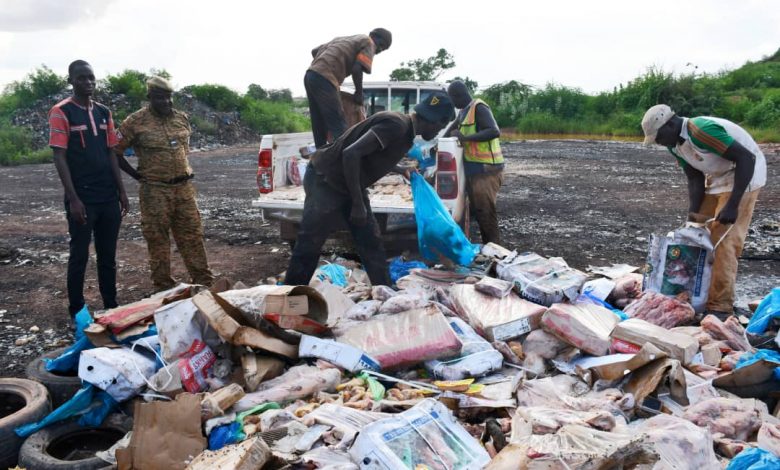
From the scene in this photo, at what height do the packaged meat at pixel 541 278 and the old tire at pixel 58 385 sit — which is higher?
the packaged meat at pixel 541 278

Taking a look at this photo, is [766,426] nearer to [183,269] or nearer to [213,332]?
[213,332]

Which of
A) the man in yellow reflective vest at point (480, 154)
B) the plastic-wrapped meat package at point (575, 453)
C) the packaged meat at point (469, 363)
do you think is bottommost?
the packaged meat at point (469, 363)

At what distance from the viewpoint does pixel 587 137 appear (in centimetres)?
2744

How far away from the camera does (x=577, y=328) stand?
3.39 m

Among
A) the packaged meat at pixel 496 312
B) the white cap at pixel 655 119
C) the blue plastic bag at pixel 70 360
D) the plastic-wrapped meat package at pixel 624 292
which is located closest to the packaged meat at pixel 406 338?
the packaged meat at pixel 496 312

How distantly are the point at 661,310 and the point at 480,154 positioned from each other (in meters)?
2.37

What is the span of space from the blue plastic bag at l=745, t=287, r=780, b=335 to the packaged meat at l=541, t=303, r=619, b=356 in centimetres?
95

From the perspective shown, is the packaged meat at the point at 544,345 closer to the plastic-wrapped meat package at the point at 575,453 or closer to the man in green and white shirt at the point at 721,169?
the plastic-wrapped meat package at the point at 575,453

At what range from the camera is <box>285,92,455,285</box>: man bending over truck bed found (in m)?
3.71

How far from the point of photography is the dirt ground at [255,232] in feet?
16.5

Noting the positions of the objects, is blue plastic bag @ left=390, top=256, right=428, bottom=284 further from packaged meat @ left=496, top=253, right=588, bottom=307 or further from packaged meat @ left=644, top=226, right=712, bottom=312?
packaged meat @ left=644, top=226, right=712, bottom=312

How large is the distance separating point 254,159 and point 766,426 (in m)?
16.0

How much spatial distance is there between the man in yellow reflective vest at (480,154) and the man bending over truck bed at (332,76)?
3.32 feet

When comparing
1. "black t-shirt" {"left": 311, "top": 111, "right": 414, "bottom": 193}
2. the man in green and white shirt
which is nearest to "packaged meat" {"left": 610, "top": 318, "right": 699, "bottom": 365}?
→ the man in green and white shirt
